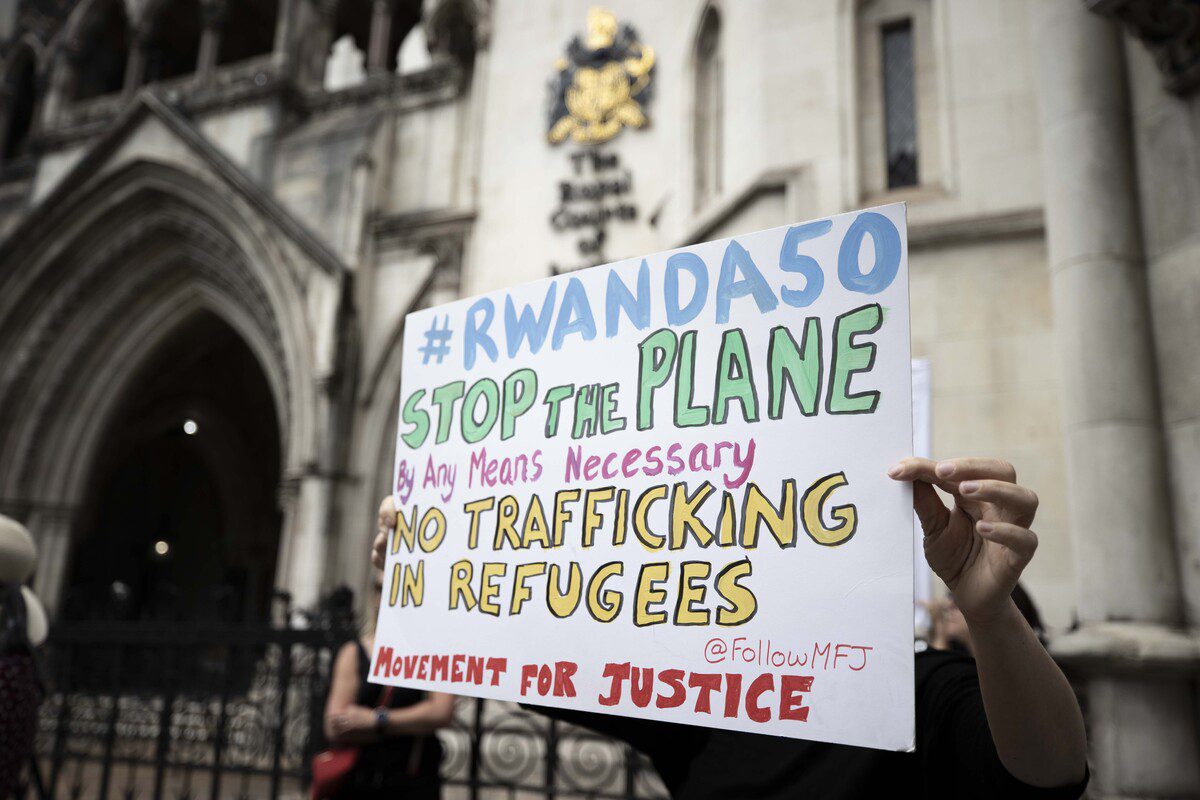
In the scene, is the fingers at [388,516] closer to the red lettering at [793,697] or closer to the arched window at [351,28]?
the red lettering at [793,697]

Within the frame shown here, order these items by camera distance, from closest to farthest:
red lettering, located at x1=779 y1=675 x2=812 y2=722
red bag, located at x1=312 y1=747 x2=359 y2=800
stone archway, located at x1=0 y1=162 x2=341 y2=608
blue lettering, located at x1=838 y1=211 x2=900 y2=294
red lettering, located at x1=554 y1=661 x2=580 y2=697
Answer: red lettering, located at x1=779 y1=675 x2=812 y2=722, blue lettering, located at x1=838 y1=211 x2=900 y2=294, red lettering, located at x1=554 y1=661 x2=580 y2=697, red bag, located at x1=312 y1=747 x2=359 y2=800, stone archway, located at x1=0 y1=162 x2=341 y2=608

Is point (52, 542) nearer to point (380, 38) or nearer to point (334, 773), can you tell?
point (380, 38)

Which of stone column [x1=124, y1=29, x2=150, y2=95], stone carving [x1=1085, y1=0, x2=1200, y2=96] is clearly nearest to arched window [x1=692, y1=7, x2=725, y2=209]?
stone carving [x1=1085, y1=0, x2=1200, y2=96]

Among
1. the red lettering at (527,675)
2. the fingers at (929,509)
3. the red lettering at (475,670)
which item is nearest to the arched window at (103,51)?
the red lettering at (475,670)

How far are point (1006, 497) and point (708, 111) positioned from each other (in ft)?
24.9

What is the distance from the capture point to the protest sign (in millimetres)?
1613

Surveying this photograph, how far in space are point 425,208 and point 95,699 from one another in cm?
779

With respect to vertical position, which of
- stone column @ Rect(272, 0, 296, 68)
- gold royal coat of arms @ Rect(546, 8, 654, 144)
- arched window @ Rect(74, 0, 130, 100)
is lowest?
gold royal coat of arms @ Rect(546, 8, 654, 144)

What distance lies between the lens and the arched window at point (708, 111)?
26.2 ft

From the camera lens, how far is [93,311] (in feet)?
50.3

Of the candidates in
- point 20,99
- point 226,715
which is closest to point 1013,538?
point 226,715

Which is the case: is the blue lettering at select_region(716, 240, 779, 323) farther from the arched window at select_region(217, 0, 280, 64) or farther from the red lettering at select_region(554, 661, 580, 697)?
the arched window at select_region(217, 0, 280, 64)

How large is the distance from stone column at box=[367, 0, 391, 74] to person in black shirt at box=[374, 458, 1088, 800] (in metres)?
13.9

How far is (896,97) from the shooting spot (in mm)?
6695
